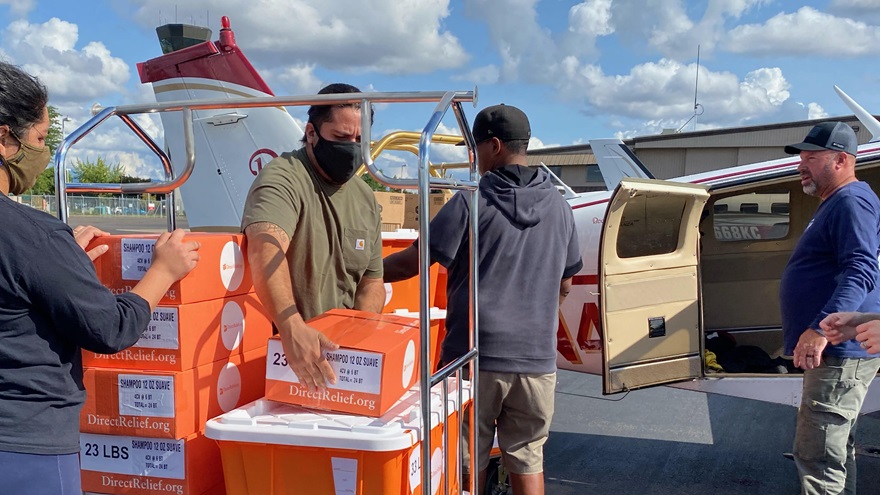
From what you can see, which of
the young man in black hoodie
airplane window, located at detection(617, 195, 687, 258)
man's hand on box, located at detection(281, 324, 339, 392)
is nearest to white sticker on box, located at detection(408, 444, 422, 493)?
man's hand on box, located at detection(281, 324, 339, 392)

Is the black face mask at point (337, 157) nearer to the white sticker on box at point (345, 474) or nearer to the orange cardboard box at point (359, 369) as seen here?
the orange cardboard box at point (359, 369)

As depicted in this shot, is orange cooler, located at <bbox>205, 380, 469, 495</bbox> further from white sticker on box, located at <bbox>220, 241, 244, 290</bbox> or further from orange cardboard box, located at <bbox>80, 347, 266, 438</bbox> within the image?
white sticker on box, located at <bbox>220, 241, 244, 290</bbox>

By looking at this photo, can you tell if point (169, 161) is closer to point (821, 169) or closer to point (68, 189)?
point (68, 189)

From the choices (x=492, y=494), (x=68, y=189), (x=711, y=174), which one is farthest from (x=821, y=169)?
(x=68, y=189)

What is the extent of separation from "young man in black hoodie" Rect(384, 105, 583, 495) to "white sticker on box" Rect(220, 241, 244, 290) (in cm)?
77

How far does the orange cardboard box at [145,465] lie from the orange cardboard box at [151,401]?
3cm

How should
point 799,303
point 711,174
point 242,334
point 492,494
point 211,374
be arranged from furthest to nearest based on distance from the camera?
point 711,174
point 492,494
point 799,303
point 242,334
point 211,374

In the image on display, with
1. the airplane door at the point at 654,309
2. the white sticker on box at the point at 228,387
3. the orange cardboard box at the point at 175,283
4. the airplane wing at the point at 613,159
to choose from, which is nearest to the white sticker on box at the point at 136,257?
the orange cardboard box at the point at 175,283

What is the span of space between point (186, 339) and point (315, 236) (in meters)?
0.62

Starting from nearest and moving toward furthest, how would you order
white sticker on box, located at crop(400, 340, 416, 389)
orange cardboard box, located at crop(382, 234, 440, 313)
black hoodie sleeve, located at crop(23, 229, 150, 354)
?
black hoodie sleeve, located at crop(23, 229, 150, 354), white sticker on box, located at crop(400, 340, 416, 389), orange cardboard box, located at crop(382, 234, 440, 313)

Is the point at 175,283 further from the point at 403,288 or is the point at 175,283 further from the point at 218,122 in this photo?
the point at 218,122

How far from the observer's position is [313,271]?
233 centimetres

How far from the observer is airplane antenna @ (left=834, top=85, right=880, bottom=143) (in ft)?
16.8

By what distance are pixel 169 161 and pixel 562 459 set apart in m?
3.59
